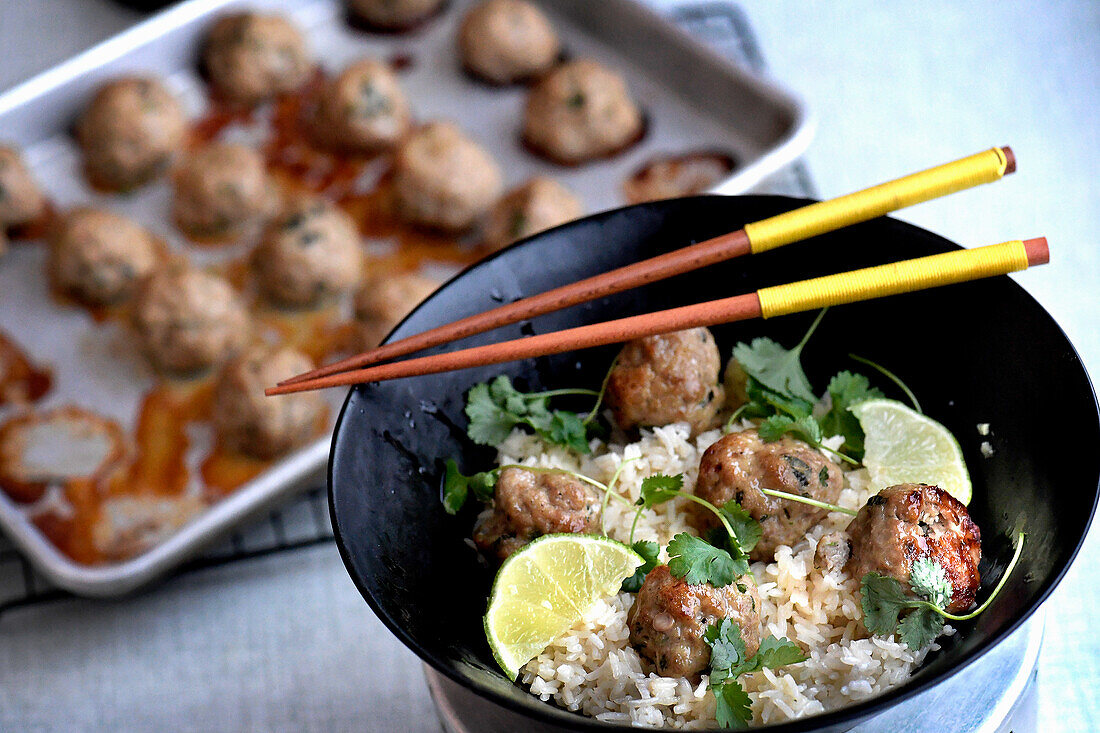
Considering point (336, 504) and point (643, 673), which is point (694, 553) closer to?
point (643, 673)

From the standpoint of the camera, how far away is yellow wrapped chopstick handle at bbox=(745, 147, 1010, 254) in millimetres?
1479

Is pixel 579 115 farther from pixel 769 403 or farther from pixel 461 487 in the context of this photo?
pixel 461 487

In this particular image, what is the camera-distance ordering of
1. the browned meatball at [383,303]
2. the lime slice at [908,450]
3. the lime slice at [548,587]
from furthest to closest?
the browned meatball at [383,303] → the lime slice at [908,450] → the lime slice at [548,587]

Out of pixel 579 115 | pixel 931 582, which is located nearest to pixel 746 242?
pixel 931 582

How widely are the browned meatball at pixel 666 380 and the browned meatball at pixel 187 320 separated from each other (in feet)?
5.07

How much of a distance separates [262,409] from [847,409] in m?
1.57

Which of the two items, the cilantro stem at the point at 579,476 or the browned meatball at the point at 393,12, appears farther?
the browned meatball at the point at 393,12

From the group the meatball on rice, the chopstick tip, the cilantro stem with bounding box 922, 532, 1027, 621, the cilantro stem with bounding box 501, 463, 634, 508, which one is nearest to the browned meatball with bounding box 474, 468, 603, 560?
the cilantro stem with bounding box 501, 463, 634, 508

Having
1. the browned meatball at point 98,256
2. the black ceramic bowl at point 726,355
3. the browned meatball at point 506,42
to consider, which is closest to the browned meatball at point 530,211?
the browned meatball at point 506,42

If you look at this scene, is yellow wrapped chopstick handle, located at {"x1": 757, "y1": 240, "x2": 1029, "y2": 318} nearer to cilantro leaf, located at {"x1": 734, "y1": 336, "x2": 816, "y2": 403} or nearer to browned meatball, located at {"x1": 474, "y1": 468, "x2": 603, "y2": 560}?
cilantro leaf, located at {"x1": 734, "y1": 336, "x2": 816, "y2": 403}

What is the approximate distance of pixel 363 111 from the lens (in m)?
3.25

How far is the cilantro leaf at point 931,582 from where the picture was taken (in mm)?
1357

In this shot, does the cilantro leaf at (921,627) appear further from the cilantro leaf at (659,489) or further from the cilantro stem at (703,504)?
the cilantro leaf at (659,489)

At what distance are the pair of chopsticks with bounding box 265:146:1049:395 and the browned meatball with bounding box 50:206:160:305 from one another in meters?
1.74
